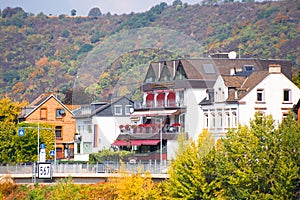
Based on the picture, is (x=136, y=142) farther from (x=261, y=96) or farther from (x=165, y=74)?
(x=261, y=96)

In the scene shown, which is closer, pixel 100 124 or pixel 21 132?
pixel 21 132

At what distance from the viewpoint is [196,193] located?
65.6 m

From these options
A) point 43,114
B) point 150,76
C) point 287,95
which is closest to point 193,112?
point 287,95

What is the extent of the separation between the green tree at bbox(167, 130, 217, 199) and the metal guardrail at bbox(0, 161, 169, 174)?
6.22m

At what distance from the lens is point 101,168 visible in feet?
271

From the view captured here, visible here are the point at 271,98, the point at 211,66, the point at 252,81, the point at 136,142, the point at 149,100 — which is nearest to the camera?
the point at 271,98

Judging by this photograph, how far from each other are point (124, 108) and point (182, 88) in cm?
1138

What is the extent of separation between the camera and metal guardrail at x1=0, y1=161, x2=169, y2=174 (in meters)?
77.4

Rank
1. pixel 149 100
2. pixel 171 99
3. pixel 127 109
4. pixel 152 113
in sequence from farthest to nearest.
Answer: pixel 127 109 < pixel 149 100 < pixel 152 113 < pixel 171 99

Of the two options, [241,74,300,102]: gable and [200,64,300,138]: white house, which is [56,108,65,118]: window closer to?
[200,64,300,138]: white house

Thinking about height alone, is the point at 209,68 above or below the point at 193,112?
above

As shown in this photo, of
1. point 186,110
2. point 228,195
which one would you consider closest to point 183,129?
point 186,110

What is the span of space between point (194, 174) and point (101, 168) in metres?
18.0

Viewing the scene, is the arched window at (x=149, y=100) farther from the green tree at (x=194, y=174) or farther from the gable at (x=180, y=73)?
the green tree at (x=194, y=174)
